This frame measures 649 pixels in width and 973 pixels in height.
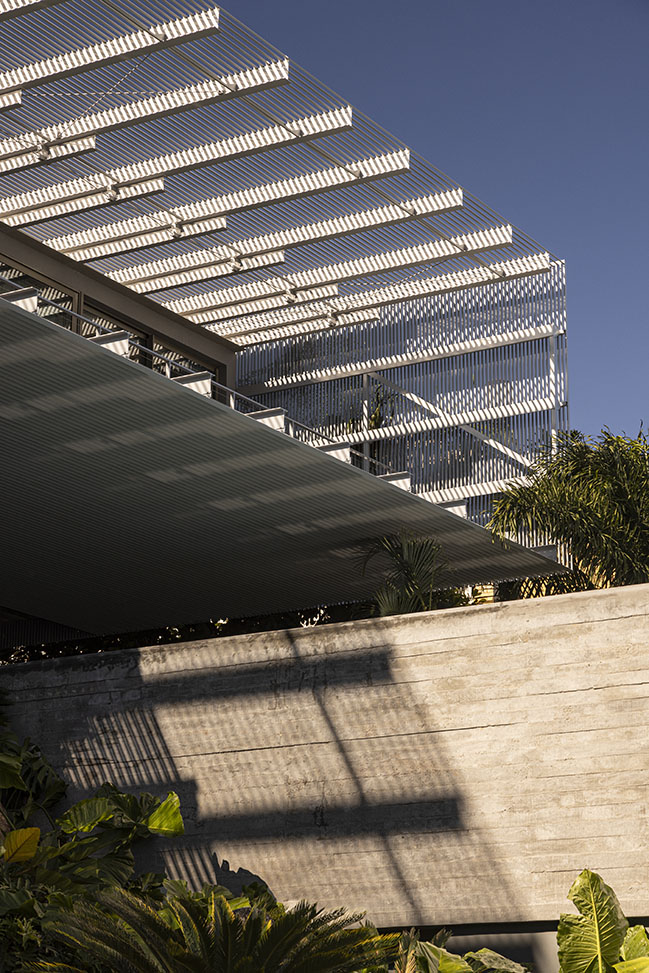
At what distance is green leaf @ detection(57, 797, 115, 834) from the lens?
12117 millimetres

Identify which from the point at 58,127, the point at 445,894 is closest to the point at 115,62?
the point at 58,127

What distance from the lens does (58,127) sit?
14.0 meters

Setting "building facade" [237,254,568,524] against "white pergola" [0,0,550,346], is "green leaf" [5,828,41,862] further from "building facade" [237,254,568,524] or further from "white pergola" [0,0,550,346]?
"building facade" [237,254,568,524]

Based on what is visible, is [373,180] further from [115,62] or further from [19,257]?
[19,257]

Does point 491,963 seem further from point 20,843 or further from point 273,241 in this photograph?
point 273,241

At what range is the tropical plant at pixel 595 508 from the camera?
14234 millimetres

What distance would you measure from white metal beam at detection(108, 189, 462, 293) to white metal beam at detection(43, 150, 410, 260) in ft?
2.76

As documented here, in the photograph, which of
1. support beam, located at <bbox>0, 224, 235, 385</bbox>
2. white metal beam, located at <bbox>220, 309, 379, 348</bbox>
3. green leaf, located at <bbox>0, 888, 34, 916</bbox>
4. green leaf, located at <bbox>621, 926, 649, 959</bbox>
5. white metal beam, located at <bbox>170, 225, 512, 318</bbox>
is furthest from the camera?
white metal beam, located at <bbox>220, 309, 379, 348</bbox>

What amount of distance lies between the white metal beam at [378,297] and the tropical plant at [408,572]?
4.34 m

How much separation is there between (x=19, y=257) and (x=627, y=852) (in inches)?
439

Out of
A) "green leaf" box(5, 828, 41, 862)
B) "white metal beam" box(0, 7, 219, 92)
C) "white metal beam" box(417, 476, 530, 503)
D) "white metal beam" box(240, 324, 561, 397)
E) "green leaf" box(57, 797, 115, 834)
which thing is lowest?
"green leaf" box(5, 828, 41, 862)

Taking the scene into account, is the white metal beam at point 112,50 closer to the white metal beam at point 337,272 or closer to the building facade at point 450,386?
the white metal beam at point 337,272

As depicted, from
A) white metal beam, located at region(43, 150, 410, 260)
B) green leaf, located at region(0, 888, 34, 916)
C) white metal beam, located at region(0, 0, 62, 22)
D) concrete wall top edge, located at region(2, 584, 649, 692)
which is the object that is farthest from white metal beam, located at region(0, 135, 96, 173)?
green leaf, located at region(0, 888, 34, 916)

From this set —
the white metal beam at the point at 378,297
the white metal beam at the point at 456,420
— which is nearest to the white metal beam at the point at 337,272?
the white metal beam at the point at 378,297
